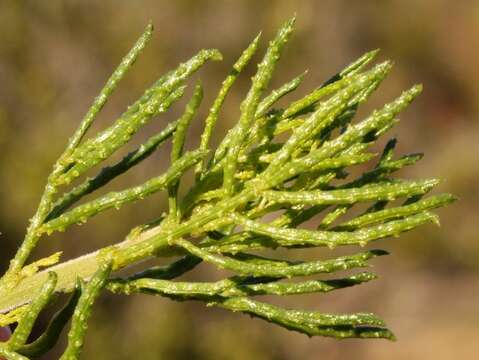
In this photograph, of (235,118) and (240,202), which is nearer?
(240,202)

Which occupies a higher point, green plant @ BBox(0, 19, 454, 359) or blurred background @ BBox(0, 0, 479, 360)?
blurred background @ BBox(0, 0, 479, 360)

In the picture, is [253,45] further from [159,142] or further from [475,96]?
[475,96]

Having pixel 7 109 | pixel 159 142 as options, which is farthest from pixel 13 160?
pixel 159 142

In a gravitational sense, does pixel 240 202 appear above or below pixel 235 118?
below

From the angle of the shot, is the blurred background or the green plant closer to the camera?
the green plant
